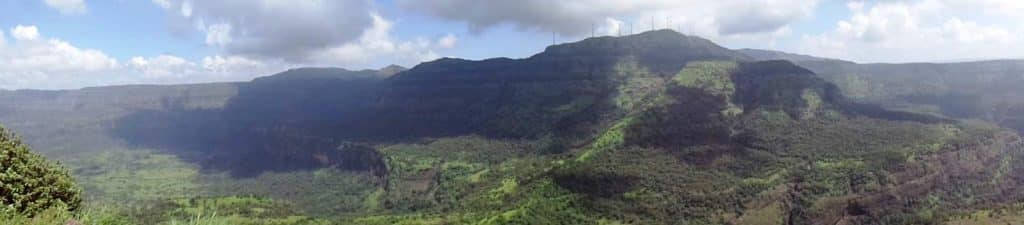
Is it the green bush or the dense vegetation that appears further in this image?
the dense vegetation

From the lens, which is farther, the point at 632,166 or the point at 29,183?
the point at 632,166

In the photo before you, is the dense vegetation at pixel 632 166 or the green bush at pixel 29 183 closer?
the green bush at pixel 29 183

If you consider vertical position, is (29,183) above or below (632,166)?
above

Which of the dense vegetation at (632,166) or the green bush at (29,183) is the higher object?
the green bush at (29,183)

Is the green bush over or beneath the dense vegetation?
over
